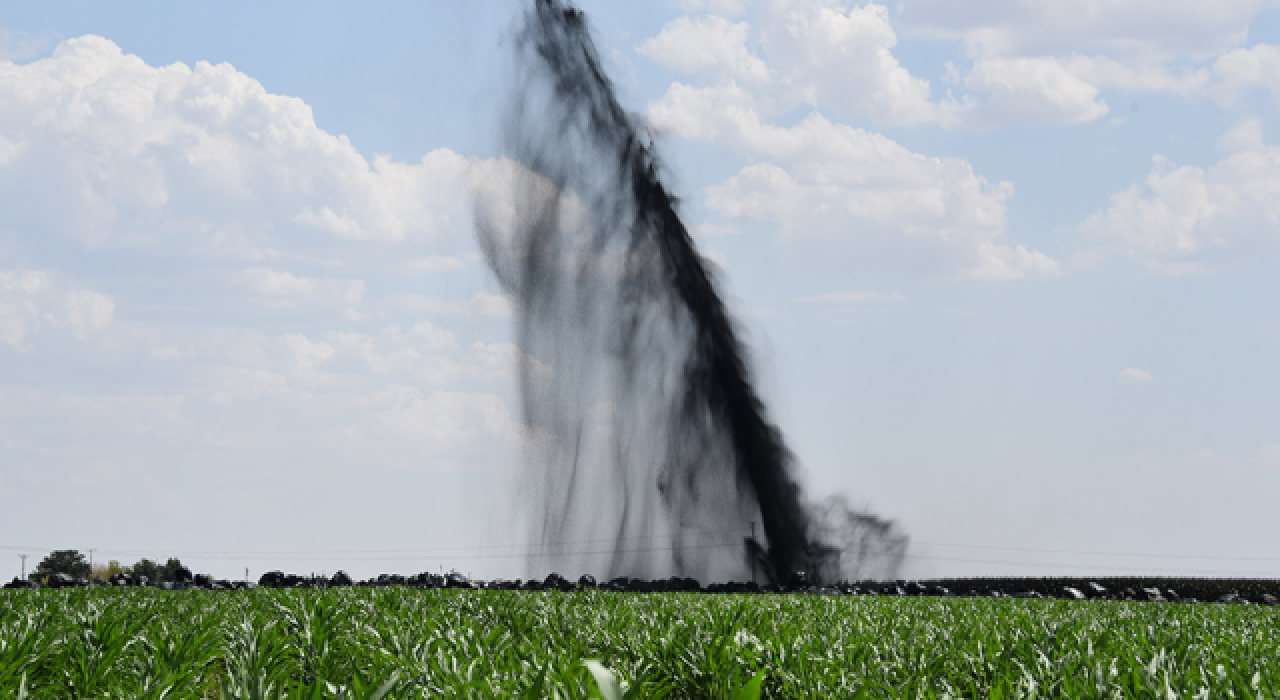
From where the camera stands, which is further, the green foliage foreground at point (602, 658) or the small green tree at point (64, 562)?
the small green tree at point (64, 562)

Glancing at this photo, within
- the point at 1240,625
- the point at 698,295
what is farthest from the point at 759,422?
the point at 1240,625

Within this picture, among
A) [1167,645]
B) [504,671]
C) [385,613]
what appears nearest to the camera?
[504,671]

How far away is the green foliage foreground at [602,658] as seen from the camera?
6.27 metres

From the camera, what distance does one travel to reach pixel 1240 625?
15688 millimetres

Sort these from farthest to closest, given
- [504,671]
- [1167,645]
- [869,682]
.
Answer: [1167,645] < [504,671] < [869,682]

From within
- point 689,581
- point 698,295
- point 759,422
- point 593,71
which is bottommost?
A: point 689,581

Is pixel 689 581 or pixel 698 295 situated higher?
pixel 698 295

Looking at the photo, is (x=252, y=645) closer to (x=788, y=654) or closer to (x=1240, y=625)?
(x=788, y=654)

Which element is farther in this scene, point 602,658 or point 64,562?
point 64,562

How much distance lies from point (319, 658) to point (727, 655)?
3.52 meters

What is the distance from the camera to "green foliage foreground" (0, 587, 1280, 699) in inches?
247

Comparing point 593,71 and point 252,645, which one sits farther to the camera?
point 593,71

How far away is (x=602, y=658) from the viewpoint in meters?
8.30

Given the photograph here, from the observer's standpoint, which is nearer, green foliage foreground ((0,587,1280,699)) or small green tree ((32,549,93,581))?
green foliage foreground ((0,587,1280,699))
